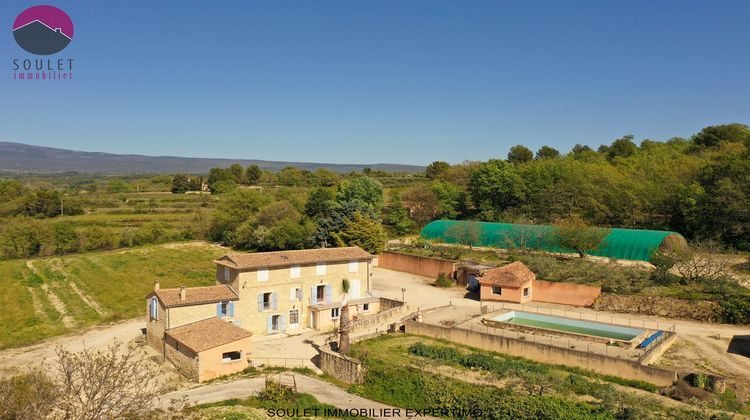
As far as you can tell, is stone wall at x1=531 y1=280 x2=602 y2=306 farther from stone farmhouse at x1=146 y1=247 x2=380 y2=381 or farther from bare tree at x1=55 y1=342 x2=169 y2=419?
bare tree at x1=55 y1=342 x2=169 y2=419

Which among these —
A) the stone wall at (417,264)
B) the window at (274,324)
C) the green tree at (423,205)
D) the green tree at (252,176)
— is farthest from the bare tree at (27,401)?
the green tree at (252,176)

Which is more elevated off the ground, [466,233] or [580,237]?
[580,237]

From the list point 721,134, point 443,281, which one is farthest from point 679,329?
point 721,134

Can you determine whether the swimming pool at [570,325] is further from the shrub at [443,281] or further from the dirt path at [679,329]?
the shrub at [443,281]

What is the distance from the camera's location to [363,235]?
163ft

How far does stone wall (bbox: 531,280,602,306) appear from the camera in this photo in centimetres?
3594

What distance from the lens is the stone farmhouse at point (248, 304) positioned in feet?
87.3

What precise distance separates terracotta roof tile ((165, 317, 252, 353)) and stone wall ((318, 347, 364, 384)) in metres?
4.16

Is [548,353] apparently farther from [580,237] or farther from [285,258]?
[580,237]

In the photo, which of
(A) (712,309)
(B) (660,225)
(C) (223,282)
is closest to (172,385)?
(C) (223,282)

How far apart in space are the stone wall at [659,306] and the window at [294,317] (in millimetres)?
19818

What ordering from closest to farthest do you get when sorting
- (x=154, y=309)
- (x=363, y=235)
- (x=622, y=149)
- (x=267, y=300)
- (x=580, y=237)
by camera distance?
(x=154, y=309) → (x=267, y=300) → (x=580, y=237) → (x=363, y=235) → (x=622, y=149)

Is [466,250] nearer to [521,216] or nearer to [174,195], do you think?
[521,216]

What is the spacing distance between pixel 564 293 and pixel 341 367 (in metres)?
19.0
